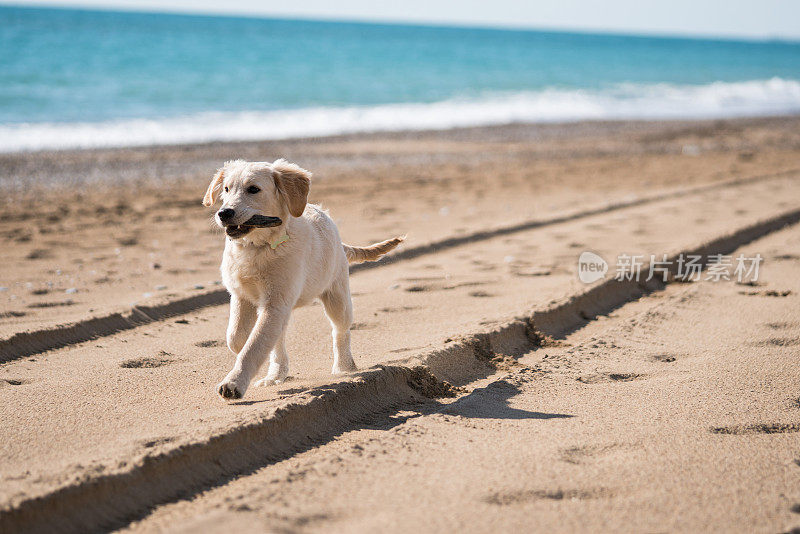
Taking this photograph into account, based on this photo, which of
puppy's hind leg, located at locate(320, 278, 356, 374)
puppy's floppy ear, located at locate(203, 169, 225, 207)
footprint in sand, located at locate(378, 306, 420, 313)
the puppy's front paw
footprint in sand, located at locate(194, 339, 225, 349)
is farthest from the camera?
footprint in sand, located at locate(378, 306, 420, 313)

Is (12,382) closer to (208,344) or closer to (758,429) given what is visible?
(208,344)

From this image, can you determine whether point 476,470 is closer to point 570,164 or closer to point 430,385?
point 430,385

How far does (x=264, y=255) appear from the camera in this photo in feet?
13.1

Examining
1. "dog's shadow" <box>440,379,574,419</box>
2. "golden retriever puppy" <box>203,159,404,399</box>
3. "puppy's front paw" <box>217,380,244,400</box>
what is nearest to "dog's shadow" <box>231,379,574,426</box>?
"dog's shadow" <box>440,379,574,419</box>

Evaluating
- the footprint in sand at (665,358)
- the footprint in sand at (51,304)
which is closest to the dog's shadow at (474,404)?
the footprint in sand at (665,358)

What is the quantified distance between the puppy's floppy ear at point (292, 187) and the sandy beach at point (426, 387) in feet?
3.16

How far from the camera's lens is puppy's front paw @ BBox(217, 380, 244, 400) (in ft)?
12.2

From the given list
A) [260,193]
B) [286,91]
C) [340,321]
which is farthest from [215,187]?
[286,91]

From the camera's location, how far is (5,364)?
15.4 ft

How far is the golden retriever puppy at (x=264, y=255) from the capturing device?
383 centimetres

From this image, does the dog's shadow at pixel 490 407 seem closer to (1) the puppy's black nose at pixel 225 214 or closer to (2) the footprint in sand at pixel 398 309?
(1) the puppy's black nose at pixel 225 214

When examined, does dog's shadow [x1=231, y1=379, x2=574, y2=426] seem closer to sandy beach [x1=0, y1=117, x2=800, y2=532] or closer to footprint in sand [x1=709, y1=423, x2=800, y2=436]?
sandy beach [x1=0, y1=117, x2=800, y2=532]

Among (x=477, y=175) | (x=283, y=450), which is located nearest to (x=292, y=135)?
(x=477, y=175)

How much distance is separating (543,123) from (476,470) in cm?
2390
